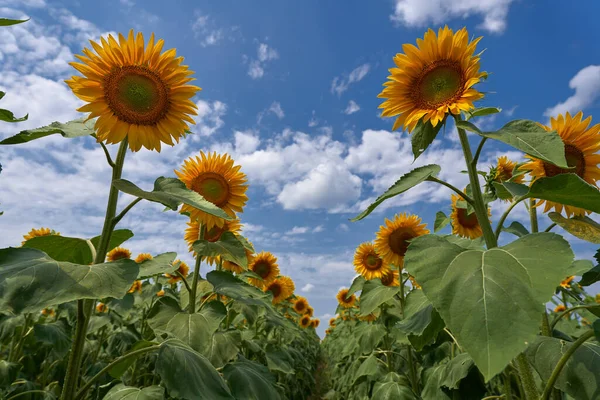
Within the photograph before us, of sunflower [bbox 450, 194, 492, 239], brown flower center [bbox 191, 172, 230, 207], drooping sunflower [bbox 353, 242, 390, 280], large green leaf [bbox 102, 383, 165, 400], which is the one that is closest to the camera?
large green leaf [bbox 102, 383, 165, 400]

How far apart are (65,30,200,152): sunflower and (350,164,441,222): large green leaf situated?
49.0 inches

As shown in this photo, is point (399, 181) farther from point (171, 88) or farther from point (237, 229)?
point (237, 229)

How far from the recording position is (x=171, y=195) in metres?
1.81

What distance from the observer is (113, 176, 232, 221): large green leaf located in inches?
66.2

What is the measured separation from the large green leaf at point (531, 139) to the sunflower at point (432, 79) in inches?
10.3

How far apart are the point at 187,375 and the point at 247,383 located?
2.40 feet

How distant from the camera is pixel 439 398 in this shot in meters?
2.61

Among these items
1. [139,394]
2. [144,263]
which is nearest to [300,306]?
[144,263]

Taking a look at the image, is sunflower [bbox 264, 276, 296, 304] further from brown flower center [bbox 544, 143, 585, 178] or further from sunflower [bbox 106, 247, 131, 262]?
brown flower center [bbox 544, 143, 585, 178]

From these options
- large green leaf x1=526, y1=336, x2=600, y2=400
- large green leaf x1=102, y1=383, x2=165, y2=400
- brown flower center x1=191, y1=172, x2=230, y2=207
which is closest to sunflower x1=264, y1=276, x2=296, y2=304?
brown flower center x1=191, y1=172, x2=230, y2=207

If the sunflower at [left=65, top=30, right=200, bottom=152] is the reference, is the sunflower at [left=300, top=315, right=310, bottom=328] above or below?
above

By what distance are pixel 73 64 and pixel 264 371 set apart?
2040 mm

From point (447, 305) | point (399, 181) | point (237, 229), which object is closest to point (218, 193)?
point (237, 229)

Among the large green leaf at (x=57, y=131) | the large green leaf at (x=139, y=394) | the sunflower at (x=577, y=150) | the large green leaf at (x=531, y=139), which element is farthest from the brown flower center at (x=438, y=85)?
the large green leaf at (x=139, y=394)
